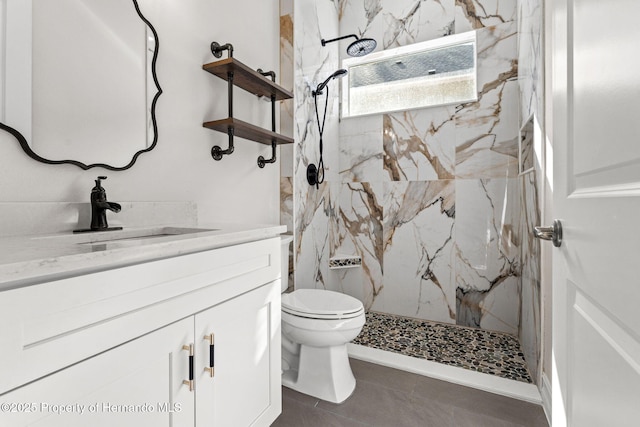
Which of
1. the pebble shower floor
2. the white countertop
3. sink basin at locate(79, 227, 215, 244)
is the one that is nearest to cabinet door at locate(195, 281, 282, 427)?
the white countertop

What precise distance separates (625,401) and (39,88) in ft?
5.01

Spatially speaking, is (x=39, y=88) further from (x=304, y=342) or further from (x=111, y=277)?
(x=304, y=342)

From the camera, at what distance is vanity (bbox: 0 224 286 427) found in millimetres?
527

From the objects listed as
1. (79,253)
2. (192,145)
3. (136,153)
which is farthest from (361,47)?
(79,253)

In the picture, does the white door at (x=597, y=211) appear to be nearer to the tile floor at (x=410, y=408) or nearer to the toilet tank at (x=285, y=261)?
the tile floor at (x=410, y=408)

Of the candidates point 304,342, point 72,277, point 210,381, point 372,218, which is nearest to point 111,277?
point 72,277

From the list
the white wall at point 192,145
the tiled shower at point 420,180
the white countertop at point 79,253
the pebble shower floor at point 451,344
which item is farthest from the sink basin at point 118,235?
the pebble shower floor at point 451,344

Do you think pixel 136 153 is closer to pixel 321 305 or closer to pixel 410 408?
pixel 321 305

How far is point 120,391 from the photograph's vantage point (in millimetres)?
673

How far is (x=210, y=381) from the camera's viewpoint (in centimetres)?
92

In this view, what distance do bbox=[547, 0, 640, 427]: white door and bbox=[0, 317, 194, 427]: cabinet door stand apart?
0.89 meters

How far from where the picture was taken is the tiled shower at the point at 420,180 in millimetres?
2268

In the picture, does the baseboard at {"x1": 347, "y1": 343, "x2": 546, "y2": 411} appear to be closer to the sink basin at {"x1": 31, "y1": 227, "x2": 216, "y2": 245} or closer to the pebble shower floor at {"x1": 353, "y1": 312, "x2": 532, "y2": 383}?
the pebble shower floor at {"x1": 353, "y1": 312, "x2": 532, "y2": 383}

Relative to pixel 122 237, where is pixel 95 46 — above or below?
above
